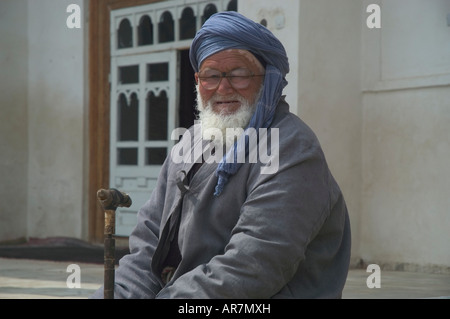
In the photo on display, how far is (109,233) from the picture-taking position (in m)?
2.26

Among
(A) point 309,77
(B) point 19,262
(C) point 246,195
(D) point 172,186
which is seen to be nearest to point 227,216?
(C) point 246,195

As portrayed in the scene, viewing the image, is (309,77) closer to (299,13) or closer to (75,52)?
(299,13)

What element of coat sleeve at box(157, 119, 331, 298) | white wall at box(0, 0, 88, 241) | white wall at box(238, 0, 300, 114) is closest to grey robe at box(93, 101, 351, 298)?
coat sleeve at box(157, 119, 331, 298)

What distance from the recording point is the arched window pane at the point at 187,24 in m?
8.79

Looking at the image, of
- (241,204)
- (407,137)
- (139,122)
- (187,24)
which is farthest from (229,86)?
(139,122)

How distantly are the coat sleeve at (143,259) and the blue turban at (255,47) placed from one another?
0.38m

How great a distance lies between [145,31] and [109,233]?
724 centimetres

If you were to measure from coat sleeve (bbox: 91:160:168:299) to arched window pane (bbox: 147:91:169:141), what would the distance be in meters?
6.43

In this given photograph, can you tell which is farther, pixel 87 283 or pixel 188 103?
pixel 188 103

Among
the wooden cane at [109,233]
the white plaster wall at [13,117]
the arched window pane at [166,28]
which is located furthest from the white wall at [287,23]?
the wooden cane at [109,233]

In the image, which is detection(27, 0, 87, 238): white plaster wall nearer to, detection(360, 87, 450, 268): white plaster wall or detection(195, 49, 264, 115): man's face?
detection(360, 87, 450, 268): white plaster wall

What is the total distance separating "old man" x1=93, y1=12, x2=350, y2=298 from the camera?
228 cm

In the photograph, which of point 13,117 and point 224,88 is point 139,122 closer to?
point 13,117

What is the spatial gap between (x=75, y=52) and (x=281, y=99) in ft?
24.8
